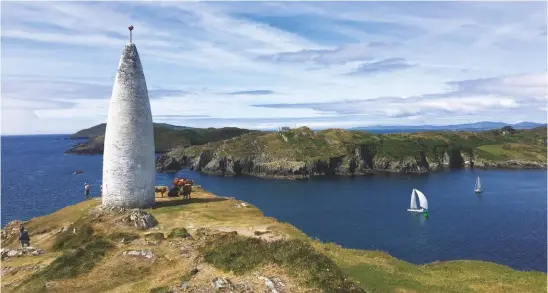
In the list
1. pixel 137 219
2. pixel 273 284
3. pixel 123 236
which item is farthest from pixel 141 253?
pixel 273 284

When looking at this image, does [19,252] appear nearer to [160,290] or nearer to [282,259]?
[160,290]

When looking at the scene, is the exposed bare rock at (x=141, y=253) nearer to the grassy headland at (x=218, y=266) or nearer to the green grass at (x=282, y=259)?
the grassy headland at (x=218, y=266)

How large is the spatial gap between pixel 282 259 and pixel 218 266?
359cm

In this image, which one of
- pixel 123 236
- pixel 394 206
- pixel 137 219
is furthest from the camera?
pixel 394 206

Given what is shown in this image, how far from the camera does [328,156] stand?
545 feet

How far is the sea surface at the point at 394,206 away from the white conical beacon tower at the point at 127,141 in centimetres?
4422

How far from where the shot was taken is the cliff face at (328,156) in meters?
163

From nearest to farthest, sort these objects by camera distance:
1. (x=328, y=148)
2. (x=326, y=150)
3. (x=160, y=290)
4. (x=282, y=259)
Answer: (x=160, y=290)
(x=282, y=259)
(x=326, y=150)
(x=328, y=148)

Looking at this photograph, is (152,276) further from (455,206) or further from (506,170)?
(506,170)

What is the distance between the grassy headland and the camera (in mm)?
20266

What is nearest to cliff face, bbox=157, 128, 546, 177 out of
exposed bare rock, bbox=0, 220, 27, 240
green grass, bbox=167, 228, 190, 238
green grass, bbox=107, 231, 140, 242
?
exposed bare rock, bbox=0, 220, 27, 240

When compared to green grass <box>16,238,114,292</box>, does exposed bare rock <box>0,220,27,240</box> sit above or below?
below

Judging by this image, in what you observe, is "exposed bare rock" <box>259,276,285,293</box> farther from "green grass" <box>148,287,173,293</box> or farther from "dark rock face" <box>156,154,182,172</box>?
"dark rock face" <box>156,154,182,172</box>

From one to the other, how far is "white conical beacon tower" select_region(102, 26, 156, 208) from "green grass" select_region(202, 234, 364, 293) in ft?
54.8
